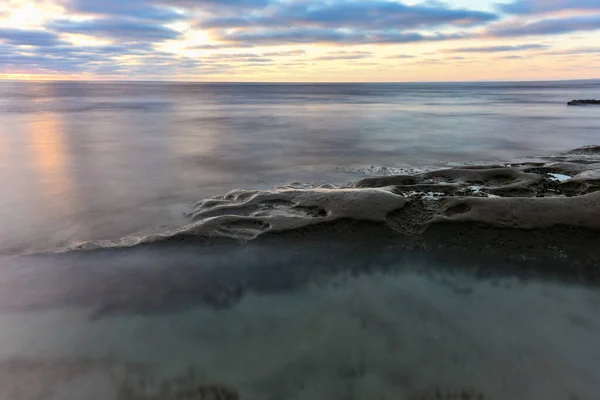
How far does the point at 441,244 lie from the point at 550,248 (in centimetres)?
205

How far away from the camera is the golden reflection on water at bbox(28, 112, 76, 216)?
1181 cm

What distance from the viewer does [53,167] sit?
53.6 ft

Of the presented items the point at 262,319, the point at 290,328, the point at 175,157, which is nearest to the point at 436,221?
the point at 290,328

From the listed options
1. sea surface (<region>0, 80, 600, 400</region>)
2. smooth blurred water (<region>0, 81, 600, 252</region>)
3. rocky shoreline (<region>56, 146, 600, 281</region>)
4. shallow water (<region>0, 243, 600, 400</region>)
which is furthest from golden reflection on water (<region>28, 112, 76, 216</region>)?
shallow water (<region>0, 243, 600, 400</region>)

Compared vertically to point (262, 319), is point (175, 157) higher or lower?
higher

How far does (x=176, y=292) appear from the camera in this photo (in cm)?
703

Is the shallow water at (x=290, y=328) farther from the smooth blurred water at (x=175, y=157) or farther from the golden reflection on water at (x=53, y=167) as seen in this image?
the golden reflection on water at (x=53, y=167)

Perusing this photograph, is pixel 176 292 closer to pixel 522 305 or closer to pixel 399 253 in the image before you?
pixel 399 253

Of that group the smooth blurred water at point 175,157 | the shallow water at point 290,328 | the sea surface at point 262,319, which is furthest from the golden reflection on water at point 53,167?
the shallow water at point 290,328

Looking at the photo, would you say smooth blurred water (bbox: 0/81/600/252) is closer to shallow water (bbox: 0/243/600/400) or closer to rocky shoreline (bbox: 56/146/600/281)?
rocky shoreline (bbox: 56/146/600/281)

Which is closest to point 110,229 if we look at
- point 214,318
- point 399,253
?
point 214,318

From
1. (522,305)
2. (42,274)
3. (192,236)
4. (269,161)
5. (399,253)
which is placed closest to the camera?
(522,305)

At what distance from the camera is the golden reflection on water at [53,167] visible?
11812 millimetres

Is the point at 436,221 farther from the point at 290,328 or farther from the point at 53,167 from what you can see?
the point at 53,167
